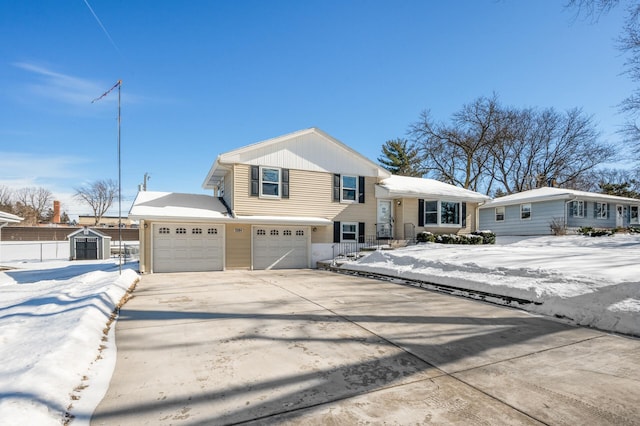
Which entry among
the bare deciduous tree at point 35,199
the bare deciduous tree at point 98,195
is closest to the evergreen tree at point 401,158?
the bare deciduous tree at point 98,195

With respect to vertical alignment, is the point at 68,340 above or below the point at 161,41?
below

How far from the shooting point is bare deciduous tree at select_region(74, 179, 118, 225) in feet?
171

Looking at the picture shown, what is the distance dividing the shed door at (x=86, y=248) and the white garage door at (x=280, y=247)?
48.2 feet

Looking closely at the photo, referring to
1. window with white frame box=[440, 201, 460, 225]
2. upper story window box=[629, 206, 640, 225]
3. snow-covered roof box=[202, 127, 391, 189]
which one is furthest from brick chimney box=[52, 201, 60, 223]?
upper story window box=[629, 206, 640, 225]

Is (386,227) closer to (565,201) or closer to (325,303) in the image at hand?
(325,303)

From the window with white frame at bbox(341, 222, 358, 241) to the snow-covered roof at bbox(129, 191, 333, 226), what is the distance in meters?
1.32

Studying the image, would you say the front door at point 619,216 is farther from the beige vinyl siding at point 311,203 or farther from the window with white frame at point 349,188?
the window with white frame at point 349,188

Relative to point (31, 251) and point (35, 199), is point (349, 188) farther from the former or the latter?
point (35, 199)

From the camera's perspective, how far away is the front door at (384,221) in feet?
55.4

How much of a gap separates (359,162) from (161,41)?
10.3 m

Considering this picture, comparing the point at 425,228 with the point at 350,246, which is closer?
the point at 350,246

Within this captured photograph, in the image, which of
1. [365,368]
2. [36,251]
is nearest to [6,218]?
[36,251]

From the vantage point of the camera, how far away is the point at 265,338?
14.7 feet

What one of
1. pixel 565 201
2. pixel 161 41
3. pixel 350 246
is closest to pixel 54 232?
pixel 161 41
